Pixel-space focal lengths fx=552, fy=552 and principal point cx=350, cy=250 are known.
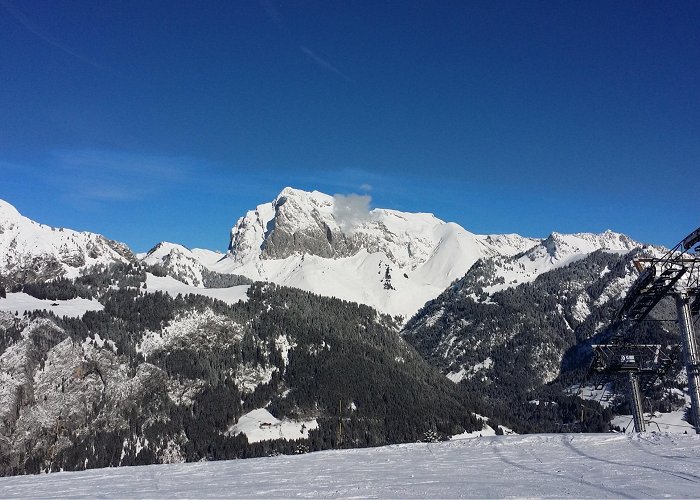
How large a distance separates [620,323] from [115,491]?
127 feet

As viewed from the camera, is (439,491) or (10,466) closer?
(439,491)

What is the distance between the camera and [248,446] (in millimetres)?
184125

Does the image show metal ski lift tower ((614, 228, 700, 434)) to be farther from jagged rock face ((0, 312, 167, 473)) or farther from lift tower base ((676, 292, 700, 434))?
jagged rock face ((0, 312, 167, 473))

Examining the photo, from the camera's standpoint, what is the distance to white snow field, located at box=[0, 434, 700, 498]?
76.7ft

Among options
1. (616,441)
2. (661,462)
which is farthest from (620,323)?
(661,462)

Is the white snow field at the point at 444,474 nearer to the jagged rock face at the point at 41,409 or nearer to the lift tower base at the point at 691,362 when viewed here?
the lift tower base at the point at 691,362

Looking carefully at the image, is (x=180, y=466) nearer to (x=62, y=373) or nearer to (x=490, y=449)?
(x=490, y=449)

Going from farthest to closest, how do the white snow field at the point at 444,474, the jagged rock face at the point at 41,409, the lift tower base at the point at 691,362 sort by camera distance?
the jagged rock face at the point at 41,409 < the lift tower base at the point at 691,362 < the white snow field at the point at 444,474

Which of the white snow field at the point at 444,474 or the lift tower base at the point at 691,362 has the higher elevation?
the lift tower base at the point at 691,362

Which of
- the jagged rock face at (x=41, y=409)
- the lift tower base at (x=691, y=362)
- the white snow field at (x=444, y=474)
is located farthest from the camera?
the jagged rock face at (x=41, y=409)

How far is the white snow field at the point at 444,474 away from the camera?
76.7 feet

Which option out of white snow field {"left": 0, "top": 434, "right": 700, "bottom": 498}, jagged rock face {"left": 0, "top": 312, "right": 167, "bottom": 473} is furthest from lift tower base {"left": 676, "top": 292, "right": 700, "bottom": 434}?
jagged rock face {"left": 0, "top": 312, "right": 167, "bottom": 473}

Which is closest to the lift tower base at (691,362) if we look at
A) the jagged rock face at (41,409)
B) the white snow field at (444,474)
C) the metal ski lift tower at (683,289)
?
the metal ski lift tower at (683,289)

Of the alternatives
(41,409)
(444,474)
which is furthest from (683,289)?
(41,409)
